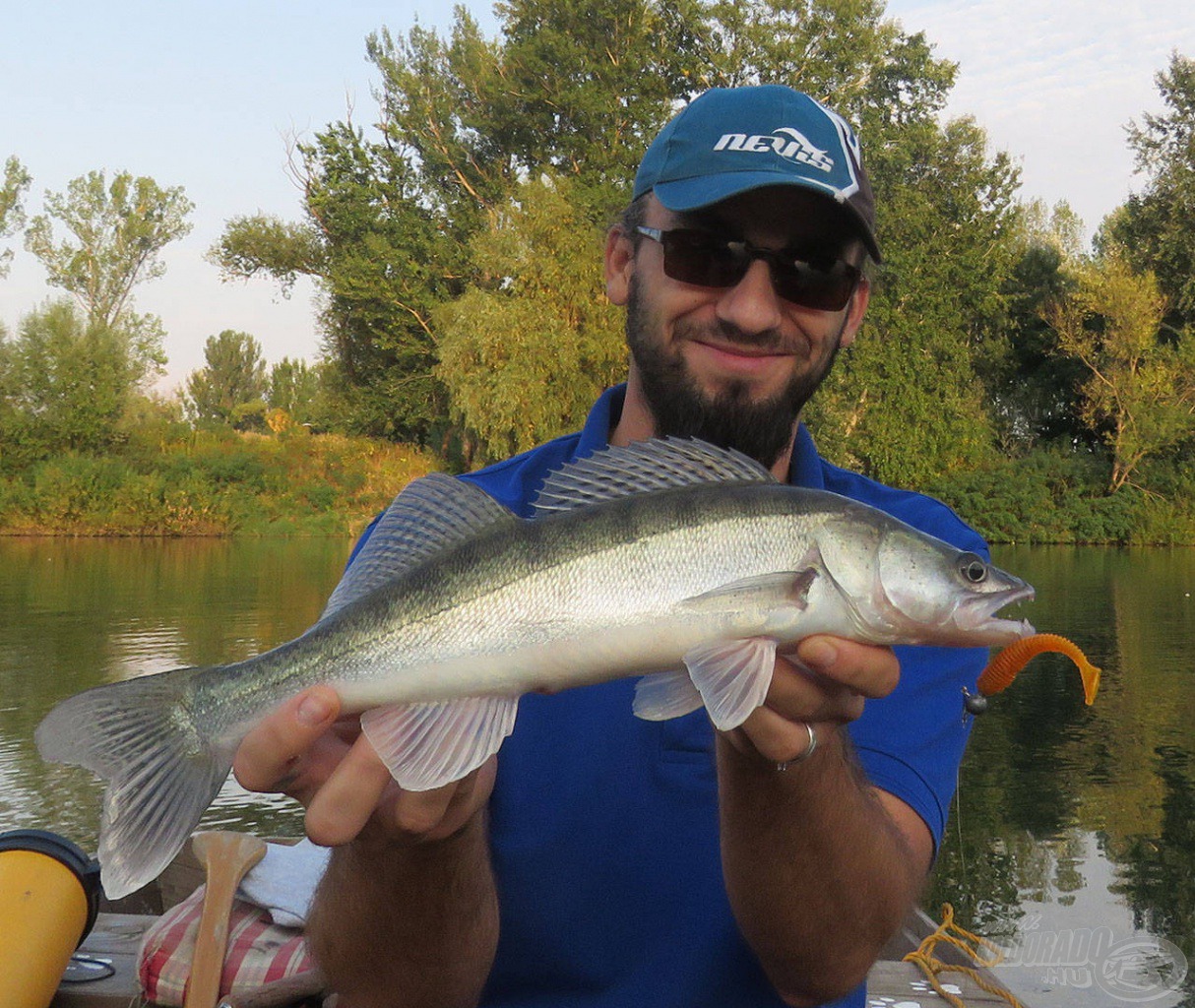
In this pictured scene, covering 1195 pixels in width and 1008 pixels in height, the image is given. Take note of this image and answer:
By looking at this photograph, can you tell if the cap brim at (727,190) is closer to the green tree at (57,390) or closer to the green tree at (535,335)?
the green tree at (535,335)

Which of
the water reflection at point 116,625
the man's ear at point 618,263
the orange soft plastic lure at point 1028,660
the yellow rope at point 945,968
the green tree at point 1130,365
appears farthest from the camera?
the green tree at point 1130,365

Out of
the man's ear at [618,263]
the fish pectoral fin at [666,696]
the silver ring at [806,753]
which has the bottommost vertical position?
the silver ring at [806,753]

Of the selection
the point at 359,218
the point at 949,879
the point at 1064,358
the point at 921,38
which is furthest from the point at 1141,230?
the point at 949,879

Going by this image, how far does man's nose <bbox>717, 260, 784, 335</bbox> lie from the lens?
3020mm

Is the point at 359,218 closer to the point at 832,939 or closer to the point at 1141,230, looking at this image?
the point at 1141,230

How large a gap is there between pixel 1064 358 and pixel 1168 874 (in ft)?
99.4

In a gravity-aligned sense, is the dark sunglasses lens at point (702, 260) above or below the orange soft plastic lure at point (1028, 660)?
above

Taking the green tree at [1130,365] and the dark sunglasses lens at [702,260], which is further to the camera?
the green tree at [1130,365]

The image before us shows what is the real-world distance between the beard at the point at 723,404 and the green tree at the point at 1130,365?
105 ft

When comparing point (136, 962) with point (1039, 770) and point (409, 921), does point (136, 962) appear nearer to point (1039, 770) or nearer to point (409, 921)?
point (409, 921)

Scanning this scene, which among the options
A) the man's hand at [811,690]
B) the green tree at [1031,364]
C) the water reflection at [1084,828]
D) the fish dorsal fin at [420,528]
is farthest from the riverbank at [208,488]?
the man's hand at [811,690]

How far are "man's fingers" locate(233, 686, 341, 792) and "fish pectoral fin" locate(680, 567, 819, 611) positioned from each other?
0.65 meters

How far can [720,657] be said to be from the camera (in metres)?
1.93

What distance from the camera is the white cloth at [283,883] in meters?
4.12
